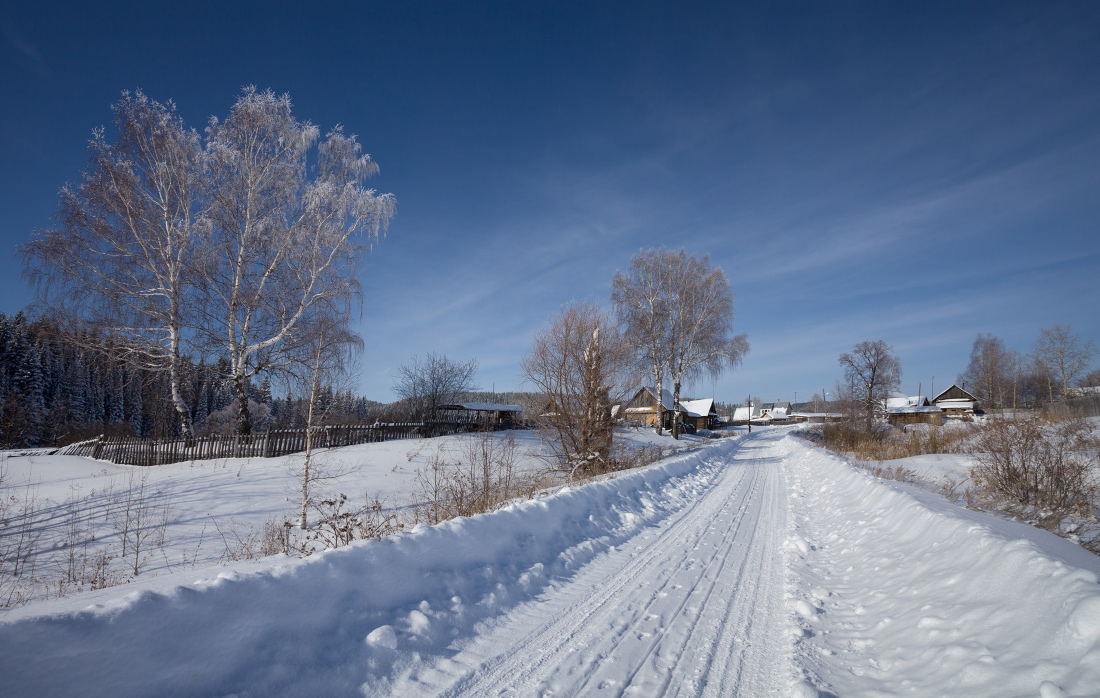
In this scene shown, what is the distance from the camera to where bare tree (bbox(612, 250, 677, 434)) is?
28.1 m

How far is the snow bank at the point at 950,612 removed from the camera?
92.9 inches

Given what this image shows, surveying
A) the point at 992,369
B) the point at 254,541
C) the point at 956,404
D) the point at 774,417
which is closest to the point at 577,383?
the point at 254,541

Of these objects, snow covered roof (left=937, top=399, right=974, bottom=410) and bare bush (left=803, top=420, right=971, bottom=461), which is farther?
snow covered roof (left=937, top=399, right=974, bottom=410)

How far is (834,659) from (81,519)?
41.2 ft

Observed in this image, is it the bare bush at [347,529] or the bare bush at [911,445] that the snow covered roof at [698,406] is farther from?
the bare bush at [347,529]

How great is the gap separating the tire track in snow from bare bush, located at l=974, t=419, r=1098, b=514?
5.07 meters

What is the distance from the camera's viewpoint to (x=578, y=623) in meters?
3.74

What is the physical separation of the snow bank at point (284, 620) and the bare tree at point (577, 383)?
8008 mm

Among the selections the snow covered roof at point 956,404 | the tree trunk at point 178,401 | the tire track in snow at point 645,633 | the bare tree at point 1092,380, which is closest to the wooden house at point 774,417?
the snow covered roof at point 956,404

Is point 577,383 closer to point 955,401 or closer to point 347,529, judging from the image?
point 347,529

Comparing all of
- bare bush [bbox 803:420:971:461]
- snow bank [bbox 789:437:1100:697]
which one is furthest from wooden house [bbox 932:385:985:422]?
snow bank [bbox 789:437:1100:697]

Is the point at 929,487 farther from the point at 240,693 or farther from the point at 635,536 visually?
the point at 240,693

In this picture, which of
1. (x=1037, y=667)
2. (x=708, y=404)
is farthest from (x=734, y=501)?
(x=708, y=404)

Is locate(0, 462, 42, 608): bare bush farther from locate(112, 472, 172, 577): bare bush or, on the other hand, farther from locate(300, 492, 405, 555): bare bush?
locate(300, 492, 405, 555): bare bush
